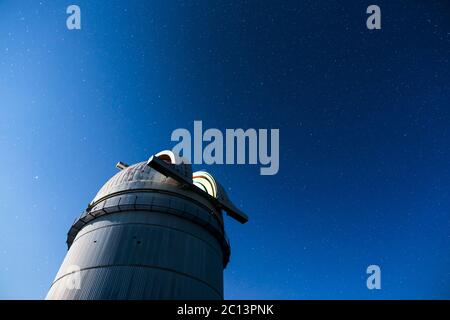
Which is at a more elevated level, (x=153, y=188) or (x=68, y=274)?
(x=153, y=188)

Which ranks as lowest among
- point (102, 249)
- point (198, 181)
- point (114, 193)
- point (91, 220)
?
point (102, 249)

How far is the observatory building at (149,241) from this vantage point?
1502 cm

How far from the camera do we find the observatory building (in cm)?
1502

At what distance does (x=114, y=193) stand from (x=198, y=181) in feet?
23.5

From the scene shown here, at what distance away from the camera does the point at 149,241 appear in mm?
16547
